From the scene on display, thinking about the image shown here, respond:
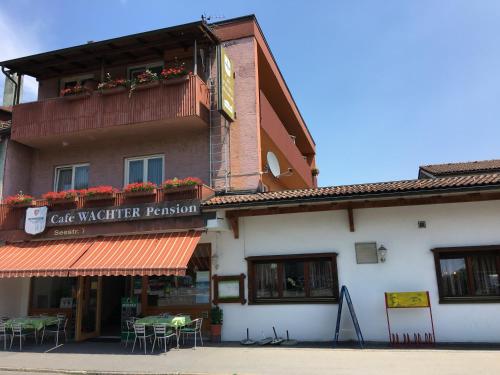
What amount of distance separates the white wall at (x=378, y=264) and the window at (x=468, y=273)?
0.19 meters

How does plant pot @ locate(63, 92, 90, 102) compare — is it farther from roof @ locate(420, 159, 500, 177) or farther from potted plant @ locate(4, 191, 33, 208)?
roof @ locate(420, 159, 500, 177)

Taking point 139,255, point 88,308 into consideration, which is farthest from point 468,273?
point 88,308

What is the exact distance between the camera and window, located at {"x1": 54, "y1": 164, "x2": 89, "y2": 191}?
1582cm

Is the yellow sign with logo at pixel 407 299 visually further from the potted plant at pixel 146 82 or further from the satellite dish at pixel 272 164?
the potted plant at pixel 146 82

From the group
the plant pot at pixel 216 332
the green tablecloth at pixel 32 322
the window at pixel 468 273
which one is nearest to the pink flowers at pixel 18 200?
the green tablecloth at pixel 32 322

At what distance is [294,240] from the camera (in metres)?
12.1

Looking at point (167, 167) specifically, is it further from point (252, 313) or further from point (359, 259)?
point (359, 259)

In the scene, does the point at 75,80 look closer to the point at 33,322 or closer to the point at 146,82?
the point at 146,82

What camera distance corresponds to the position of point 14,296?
14.7 m

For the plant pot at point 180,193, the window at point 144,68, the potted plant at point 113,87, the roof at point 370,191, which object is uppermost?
the window at point 144,68

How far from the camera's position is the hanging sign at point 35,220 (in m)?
13.8

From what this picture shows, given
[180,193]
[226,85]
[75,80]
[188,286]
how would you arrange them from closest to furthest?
[180,193]
[188,286]
[226,85]
[75,80]

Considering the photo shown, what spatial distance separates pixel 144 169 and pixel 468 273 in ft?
36.3

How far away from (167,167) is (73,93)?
444 cm
